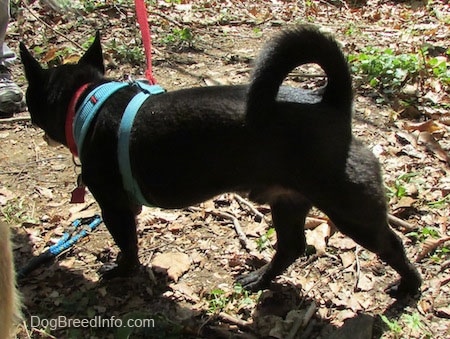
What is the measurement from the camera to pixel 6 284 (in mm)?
1846

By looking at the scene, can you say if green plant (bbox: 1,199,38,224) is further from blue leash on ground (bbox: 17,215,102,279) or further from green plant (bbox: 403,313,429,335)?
green plant (bbox: 403,313,429,335)

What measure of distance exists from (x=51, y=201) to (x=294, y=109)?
199cm

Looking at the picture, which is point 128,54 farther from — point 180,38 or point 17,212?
point 17,212

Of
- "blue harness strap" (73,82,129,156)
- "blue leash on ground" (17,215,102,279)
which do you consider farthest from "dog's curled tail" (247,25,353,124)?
"blue leash on ground" (17,215,102,279)

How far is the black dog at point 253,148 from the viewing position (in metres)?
2.30

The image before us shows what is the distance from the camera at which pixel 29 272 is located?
303cm

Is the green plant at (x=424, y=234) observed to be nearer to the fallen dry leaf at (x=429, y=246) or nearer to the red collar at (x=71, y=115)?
the fallen dry leaf at (x=429, y=246)

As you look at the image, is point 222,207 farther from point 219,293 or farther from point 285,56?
point 285,56

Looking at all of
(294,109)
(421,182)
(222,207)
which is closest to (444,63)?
(421,182)

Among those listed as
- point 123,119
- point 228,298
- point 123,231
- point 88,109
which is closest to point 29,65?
point 88,109

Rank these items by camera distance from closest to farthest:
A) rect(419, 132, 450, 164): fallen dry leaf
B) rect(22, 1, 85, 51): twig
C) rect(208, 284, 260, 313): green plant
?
rect(208, 284, 260, 313): green plant → rect(419, 132, 450, 164): fallen dry leaf → rect(22, 1, 85, 51): twig

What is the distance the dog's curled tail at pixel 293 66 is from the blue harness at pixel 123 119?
24.1 inches

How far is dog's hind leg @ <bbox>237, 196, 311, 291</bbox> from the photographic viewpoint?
2803 millimetres

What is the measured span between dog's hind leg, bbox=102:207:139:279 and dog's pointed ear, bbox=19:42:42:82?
2.63ft
